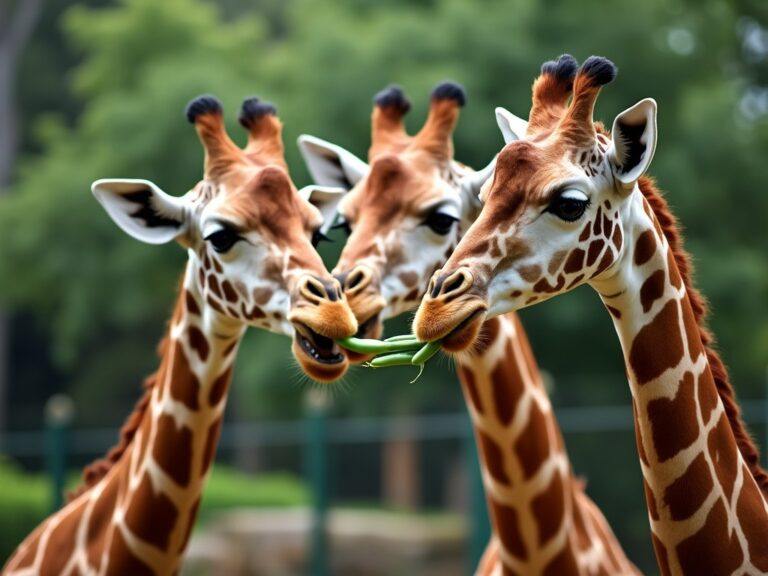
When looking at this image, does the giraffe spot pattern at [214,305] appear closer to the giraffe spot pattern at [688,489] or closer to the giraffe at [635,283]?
the giraffe at [635,283]

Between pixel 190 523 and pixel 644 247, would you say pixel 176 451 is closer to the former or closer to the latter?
pixel 190 523

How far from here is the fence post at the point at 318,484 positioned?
1045cm

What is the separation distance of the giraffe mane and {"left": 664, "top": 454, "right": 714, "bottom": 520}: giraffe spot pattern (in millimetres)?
354

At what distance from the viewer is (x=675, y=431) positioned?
13.2 ft

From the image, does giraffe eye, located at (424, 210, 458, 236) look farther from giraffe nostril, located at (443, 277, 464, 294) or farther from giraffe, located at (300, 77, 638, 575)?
giraffe nostril, located at (443, 277, 464, 294)

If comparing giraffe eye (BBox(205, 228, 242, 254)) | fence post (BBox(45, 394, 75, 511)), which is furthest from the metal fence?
giraffe eye (BBox(205, 228, 242, 254))

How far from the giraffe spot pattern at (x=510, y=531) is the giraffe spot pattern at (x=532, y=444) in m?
0.15

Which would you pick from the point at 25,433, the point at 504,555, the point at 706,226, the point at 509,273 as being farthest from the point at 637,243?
the point at 25,433

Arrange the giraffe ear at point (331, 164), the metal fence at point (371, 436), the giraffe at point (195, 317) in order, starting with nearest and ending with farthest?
the giraffe at point (195, 317), the giraffe ear at point (331, 164), the metal fence at point (371, 436)

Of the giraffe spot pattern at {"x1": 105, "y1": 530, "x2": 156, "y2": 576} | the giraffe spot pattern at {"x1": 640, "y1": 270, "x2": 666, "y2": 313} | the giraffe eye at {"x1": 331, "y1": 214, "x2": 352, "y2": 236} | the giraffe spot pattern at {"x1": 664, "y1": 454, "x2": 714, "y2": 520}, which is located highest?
the giraffe spot pattern at {"x1": 640, "y1": 270, "x2": 666, "y2": 313}

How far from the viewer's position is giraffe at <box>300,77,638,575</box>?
5230 millimetres

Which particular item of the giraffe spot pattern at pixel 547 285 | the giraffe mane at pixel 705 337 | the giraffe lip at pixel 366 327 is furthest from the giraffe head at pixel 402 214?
the giraffe mane at pixel 705 337

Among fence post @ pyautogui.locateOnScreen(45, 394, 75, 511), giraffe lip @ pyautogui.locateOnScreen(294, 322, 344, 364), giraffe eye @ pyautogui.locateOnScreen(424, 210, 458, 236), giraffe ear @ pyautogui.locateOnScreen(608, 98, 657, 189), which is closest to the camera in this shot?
giraffe ear @ pyautogui.locateOnScreen(608, 98, 657, 189)

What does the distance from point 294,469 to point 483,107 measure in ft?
21.0
